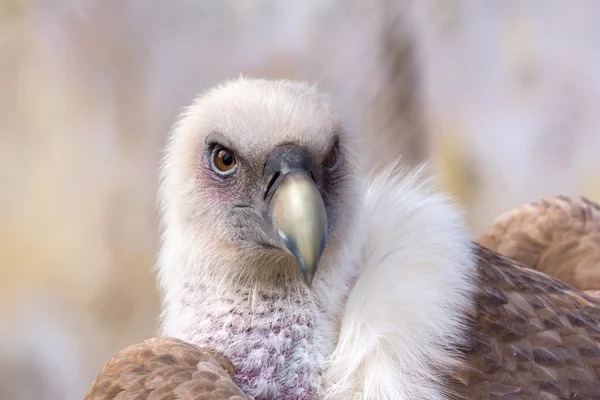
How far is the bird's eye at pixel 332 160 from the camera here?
3.44 ft

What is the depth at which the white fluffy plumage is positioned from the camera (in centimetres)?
91

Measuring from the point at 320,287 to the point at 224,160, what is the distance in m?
0.24

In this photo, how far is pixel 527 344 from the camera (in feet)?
2.93

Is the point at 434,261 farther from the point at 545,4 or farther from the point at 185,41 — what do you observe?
the point at 545,4

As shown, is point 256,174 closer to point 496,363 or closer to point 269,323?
point 269,323

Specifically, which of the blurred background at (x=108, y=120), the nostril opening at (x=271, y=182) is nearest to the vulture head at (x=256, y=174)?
the nostril opening at (x=271, y=182)

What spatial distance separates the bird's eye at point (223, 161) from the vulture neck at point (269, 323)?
5.7 inches

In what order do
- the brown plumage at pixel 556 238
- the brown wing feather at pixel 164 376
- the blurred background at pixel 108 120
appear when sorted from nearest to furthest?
1. the brown wing feather at pixel 164 376
2. the brown plumage at pixel 556 238
3. the blurred background at pixel 108 120

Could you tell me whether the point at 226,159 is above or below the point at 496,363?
above

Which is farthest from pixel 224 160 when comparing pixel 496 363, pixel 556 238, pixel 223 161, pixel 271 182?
pixel 556 238

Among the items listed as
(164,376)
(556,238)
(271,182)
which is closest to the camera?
(164,376)

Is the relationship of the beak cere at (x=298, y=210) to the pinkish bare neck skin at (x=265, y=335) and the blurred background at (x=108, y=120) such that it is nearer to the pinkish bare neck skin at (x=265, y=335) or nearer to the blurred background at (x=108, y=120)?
the pinkish bare neck skin at (x=265, y=335)

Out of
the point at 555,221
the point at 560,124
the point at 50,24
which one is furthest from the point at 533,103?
the point at 50,24

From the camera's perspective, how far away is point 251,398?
0.90 m
